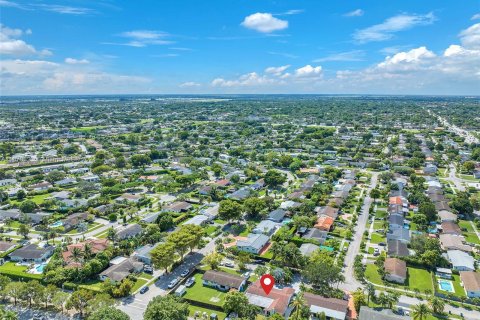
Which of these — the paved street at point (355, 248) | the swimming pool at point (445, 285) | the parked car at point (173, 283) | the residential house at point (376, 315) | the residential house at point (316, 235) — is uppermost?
the residential house at point (376, 315)

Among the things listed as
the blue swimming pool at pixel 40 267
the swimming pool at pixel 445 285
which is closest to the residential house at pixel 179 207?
the blue swimming pool at pixel 40 267

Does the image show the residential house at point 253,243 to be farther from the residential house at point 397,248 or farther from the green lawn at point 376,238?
the residential house at point 397,248

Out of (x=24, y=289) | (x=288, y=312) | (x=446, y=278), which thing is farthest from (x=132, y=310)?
(x=446, y=278)

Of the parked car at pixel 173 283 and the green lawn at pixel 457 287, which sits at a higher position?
the parked car at pixel 173 283

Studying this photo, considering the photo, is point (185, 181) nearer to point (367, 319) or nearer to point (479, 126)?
point (367, 319)

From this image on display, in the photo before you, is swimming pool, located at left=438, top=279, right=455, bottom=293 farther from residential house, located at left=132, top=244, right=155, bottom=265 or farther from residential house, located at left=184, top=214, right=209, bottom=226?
residential house, located at left=132, top=244, right=155, bottom=265

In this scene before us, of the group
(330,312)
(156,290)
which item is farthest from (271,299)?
(156,290)
